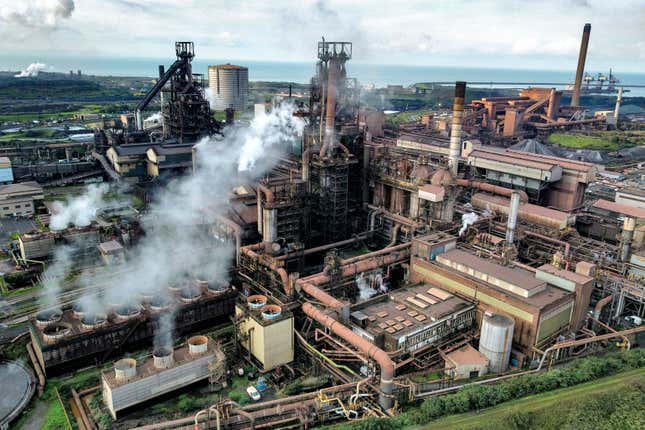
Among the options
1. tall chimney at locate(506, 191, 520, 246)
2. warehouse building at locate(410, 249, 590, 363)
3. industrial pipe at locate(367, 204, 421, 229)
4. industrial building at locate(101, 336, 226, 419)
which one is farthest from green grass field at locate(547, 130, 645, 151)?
industrial building at locate(101, 336, 226, 419)

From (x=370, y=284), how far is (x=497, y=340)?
10.3 meters

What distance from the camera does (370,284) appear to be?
113ft

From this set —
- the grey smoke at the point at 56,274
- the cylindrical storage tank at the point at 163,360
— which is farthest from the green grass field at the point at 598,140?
the cylindrical storage tank at the point at 163,360

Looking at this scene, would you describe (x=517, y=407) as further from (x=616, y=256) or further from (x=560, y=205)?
(x=560, y=205)

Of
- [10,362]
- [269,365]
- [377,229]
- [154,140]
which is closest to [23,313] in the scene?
[10,362]

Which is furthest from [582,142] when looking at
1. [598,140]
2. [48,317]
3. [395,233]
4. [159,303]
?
[48,317]

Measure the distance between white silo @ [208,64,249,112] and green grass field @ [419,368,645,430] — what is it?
115 metres

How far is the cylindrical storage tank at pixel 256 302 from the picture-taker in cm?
2853

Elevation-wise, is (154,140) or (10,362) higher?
(154,140)

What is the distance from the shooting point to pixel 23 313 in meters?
32.2

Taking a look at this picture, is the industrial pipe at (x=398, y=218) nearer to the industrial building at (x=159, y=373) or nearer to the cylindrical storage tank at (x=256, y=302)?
the cylindrical storage tank at (x=256, y=302)

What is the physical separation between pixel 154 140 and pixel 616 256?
61037 mm

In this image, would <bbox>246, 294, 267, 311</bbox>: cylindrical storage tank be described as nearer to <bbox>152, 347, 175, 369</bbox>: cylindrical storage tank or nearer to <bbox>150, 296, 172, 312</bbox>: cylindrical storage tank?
<bbox>150, 296, 172, 312</bbox>: cylindrical storage tank

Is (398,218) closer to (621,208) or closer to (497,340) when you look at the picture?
(497,340)
